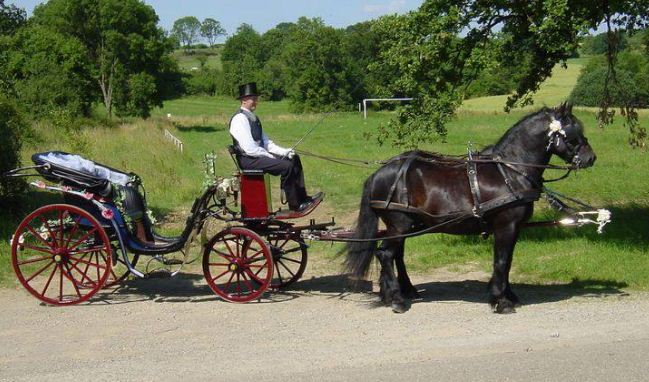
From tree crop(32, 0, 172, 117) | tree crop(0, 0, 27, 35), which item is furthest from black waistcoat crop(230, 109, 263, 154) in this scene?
tree crop(32, 0, 172, 117)

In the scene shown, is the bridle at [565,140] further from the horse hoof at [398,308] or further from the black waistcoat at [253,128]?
the black waistcoat at [253,128]

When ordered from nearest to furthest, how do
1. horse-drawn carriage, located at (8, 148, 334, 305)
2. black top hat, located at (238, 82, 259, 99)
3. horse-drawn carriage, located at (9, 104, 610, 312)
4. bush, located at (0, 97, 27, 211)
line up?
horse-drawn carriage, located at (9, 104, 610, 312) < horse-drawn carriage, located at (8, 148, 334, 305) < black top hat, located at (238, 82, 259, 99) < bush, located at (0, 97, 27, 211)

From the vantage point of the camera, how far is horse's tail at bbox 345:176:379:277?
29.0ft

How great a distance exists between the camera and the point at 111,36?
5441 cm

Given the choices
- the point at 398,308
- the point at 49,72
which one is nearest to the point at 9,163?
the point at 398,308

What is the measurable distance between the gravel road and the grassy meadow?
1.03m

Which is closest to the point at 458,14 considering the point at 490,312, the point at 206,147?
the point at 490,312

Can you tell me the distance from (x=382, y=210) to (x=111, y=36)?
49370 mm

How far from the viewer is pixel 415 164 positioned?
28.7ft

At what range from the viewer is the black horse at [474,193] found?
8.32 metres

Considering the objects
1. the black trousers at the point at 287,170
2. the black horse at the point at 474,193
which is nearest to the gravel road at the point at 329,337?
the black horse at the point at 474,193

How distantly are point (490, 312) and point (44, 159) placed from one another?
5.23 meters

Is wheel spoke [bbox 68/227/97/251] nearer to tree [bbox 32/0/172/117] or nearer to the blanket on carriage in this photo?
the blanket on carriage

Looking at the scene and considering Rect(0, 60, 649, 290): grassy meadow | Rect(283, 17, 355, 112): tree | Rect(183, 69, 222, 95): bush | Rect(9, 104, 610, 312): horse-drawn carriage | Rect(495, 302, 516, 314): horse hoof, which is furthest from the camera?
Rect(183, 69, 222, 95): bush
